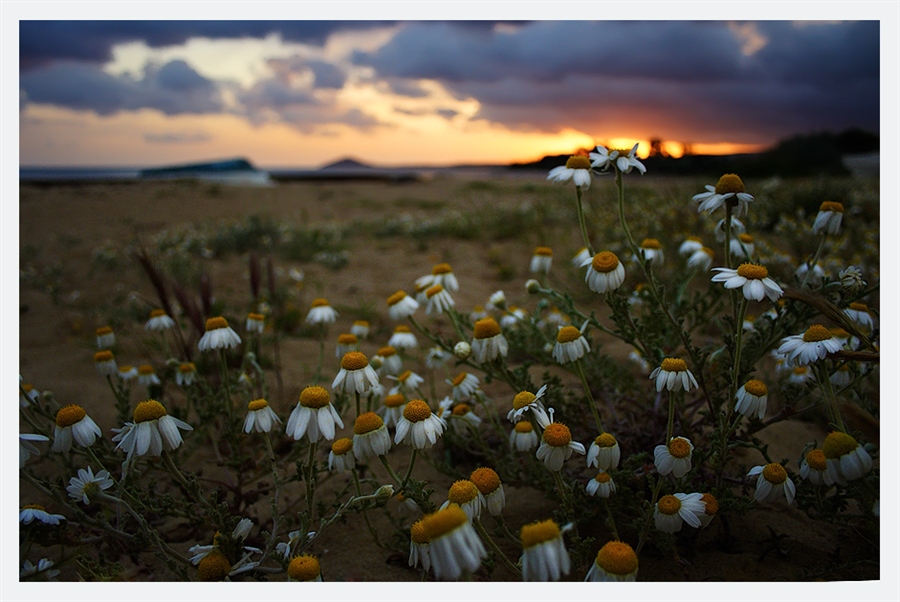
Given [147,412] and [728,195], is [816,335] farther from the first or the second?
[147,412]

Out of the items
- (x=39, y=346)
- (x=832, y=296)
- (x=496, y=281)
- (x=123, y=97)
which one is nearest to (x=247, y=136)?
(x=123, y=97)

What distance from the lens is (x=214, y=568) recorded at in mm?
1349

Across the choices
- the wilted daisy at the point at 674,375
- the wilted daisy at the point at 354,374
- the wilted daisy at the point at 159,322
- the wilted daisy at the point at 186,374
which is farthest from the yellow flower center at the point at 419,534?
the wilted daisy at the point at 159,322

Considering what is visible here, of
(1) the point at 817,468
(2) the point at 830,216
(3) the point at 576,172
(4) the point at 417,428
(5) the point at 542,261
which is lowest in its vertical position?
(1) the point at 817,468

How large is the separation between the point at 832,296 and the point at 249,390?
1.85 m

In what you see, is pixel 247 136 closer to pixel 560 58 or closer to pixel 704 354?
pixel 560 58

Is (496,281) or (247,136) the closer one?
(247,136)

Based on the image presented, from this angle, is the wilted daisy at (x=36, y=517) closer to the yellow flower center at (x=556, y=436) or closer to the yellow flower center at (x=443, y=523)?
the yellow flower center at (x=443, y=523)

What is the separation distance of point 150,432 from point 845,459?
1.51 metres

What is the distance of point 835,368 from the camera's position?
1518 millimetres

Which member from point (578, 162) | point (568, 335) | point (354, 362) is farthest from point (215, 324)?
point (578, 162)

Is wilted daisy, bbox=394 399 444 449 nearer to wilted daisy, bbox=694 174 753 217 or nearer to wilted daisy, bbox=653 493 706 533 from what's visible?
wilted daisy, bbox=653 493 706 533
